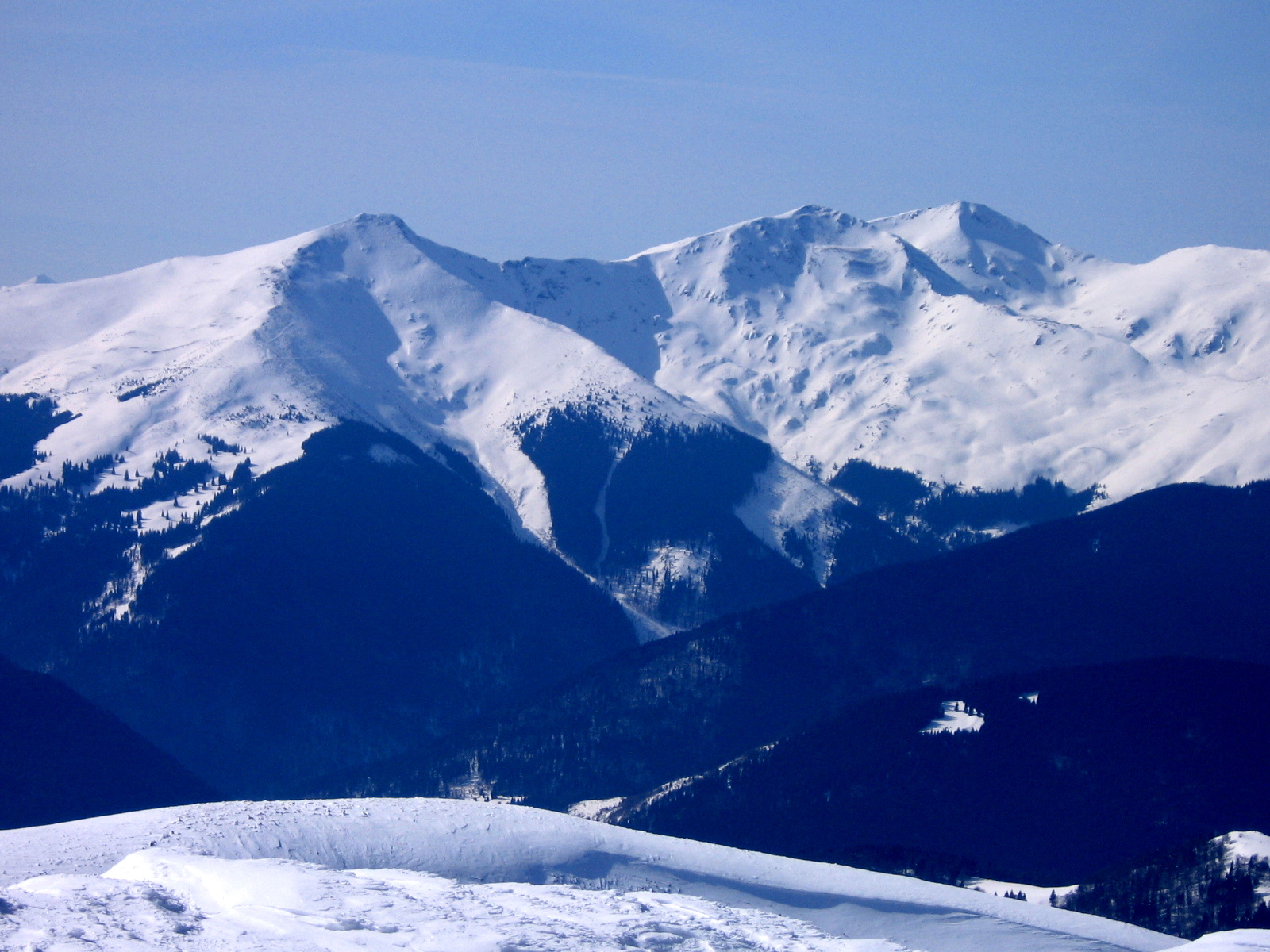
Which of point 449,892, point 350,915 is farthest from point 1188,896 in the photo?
point 350,915

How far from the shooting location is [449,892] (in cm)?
11038

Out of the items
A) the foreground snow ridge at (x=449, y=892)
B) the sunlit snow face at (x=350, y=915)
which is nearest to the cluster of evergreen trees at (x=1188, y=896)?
the foreground snow ridge at (x=449, y=892)

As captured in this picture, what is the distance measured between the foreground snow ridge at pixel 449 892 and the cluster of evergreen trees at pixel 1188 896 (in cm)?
3613

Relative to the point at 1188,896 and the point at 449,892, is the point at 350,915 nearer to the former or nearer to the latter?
the point at 449,892

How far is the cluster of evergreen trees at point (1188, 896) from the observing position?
16638 cm

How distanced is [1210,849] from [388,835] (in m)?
102

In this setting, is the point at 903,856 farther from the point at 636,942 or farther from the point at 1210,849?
the point at 636,942

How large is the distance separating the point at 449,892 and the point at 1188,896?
95.6 meters

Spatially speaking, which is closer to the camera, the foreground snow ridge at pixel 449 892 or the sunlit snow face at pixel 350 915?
the sunlit snow face at pixel 350 915

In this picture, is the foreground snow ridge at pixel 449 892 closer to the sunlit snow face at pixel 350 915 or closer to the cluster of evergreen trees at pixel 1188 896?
the sunlit snow face at pixel 350 915

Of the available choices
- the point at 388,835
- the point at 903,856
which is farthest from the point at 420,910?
the point at 903,856

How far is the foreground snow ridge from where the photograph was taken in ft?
316

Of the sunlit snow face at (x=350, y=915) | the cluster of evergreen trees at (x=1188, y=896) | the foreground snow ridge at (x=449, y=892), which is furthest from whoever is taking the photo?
the cluster of evergreen trees at (x=1188, y=896)

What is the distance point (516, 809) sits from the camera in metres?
139
